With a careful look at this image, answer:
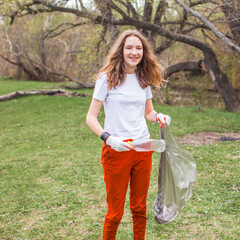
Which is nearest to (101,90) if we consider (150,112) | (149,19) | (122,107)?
(122,107)

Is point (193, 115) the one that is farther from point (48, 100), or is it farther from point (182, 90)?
point (182, 90)

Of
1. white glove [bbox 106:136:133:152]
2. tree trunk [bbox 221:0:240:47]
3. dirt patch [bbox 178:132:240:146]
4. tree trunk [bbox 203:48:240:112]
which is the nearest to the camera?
white glove [bbox 106:136:133:152]

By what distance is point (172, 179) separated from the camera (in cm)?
263

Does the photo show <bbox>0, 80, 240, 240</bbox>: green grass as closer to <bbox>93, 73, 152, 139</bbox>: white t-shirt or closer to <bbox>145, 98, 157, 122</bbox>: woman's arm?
<bbox>145, 98, 157, 122</bbox>: woman's arm

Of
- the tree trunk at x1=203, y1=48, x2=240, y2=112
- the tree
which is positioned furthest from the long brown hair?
the tree trunk at x1=203, y1=48, x2=240, y2=112

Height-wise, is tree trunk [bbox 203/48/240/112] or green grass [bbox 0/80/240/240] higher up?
tree trunk [bbox 203/48/240/112]

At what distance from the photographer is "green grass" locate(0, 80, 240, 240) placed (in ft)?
10.7

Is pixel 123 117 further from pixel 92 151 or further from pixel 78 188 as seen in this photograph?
pixel 92 151

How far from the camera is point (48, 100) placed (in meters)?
12.8

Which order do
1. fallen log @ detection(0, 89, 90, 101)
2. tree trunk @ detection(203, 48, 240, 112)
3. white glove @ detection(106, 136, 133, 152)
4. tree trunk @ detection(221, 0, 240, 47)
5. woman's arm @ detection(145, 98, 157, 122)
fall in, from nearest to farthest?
white glove @ detection(106, 136, 133, 152) < woman's arm @ detection(145, 98, 157, 122) < tree trunk @ detection(221, 0, 240, 47) < tree trunk @ detection(203, 48, 240, 112) < fallen log @ detection(0, 89, 90, 101)

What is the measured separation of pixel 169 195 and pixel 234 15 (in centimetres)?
929

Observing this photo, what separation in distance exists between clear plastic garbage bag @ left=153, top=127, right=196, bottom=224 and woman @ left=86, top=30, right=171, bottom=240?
38 cm

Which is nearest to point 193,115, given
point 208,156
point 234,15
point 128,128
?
point 234,15

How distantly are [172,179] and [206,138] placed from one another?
196 inches
